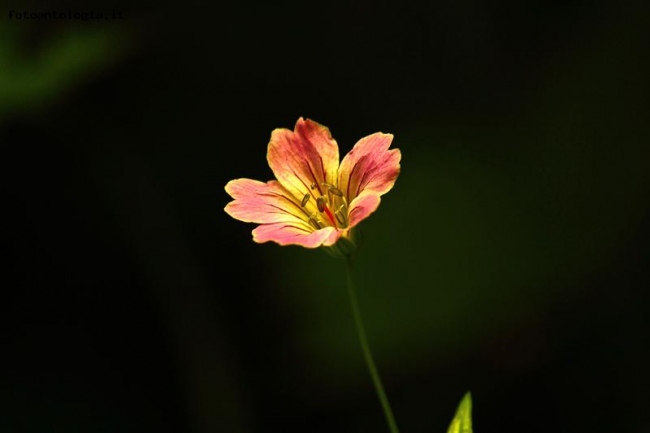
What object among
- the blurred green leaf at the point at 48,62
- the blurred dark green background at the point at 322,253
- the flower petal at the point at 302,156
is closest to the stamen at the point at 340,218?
the flower petal at the point at 302,156

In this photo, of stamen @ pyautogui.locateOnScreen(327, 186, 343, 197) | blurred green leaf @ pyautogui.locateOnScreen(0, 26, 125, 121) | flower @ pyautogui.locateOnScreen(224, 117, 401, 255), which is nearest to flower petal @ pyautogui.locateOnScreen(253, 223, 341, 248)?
flower @ pyautogui.locateOnScreen(224, 117, 401, 255)

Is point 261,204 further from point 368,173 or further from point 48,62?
point 48,62

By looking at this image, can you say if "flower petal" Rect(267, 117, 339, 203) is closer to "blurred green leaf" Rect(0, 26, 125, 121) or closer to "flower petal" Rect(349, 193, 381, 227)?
"flower petal" Rect(349, 193, 381, 227)

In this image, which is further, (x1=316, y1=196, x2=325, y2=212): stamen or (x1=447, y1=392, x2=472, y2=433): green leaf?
(x1=316, y1=196, x2=325, y2=212): stamen

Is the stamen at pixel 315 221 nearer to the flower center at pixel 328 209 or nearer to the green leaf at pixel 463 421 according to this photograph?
the flower center at pixel 328 209

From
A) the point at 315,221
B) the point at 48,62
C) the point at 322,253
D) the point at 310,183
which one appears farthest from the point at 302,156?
the point at 48,62
